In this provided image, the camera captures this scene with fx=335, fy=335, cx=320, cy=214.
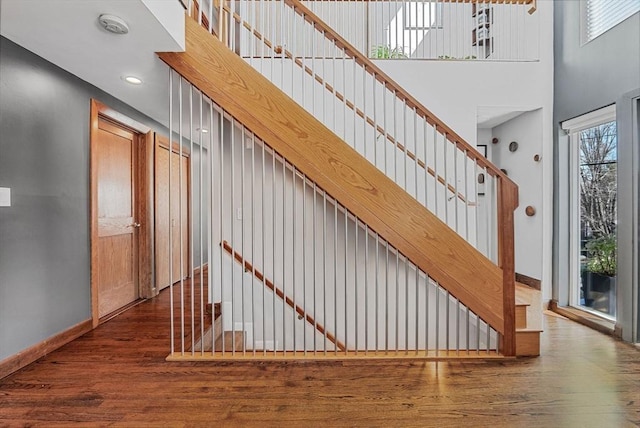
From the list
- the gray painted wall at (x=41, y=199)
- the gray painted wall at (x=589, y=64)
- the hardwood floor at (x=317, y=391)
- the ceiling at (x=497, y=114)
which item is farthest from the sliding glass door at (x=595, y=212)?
the gray painted wall at (x=41, y=199)

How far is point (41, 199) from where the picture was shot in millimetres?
2283

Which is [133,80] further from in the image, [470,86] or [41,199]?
[470,86]

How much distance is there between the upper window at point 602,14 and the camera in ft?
9.38

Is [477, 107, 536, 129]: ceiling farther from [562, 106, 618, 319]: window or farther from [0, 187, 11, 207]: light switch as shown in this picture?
[0, 187, 11, 207]: light switch

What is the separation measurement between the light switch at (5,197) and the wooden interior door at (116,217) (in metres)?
0.87

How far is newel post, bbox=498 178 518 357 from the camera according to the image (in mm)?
2281

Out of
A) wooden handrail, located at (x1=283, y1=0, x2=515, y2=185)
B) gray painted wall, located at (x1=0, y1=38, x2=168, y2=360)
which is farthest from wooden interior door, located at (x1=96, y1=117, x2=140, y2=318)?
wooden handrail, located at (x1=283, y1=0, x2=515, y2=185)

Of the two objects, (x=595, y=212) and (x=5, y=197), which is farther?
(x=595, y=212)

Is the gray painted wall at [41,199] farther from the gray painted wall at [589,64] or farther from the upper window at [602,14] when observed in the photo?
the upper window at [602,14]

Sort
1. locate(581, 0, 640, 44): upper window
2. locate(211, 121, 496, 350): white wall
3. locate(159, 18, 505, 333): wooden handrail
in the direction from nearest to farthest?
locate(159, 18, 505, 333): wooden handrail
locate(211, 121, 496, 350): white wall
locate(581, 0, 640, 44): upper window

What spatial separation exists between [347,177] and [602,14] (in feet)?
10.0

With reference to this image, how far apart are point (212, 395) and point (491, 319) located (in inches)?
73.4

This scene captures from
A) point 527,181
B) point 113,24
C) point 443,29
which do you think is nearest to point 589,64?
point 527,181

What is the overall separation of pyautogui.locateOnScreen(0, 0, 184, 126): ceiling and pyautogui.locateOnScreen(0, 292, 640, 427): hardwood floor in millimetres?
2006
